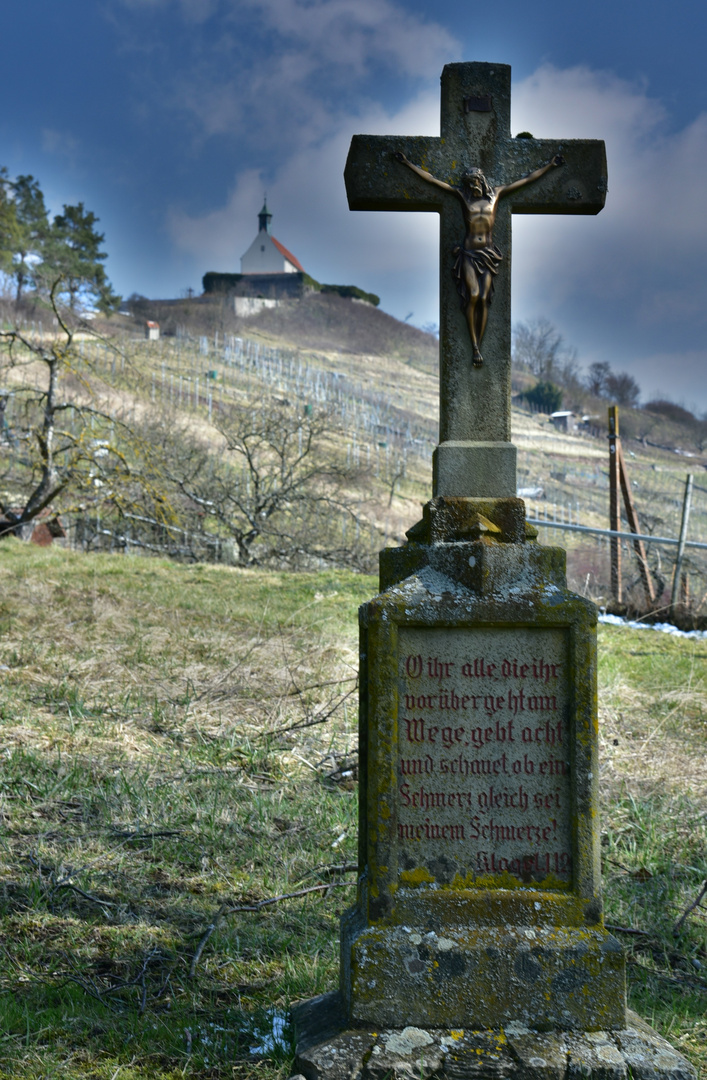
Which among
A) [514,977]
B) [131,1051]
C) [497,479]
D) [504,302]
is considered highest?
[504,302]

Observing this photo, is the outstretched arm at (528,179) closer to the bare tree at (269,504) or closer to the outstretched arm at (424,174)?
the outstretched arm at (424,174)

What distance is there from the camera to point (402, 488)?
2747 cm

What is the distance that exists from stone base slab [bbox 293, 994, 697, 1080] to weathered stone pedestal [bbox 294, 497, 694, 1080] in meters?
0.01

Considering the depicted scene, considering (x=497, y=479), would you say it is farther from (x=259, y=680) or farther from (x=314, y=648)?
(x=314, y=648)

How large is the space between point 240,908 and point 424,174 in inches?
114

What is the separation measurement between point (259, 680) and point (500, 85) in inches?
187

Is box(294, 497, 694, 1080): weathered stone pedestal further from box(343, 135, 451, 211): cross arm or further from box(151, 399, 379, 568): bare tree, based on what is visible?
box(151, 399, 379, 568): bare tree

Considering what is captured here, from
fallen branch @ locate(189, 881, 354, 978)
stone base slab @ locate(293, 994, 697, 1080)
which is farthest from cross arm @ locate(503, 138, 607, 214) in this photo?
fallen branch @ locate(189, 881, 354, 978)

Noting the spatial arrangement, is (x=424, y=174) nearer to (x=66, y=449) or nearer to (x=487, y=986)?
(x=487, y=986)

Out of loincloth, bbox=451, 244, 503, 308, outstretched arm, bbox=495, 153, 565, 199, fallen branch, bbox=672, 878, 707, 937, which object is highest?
outstretched arm, bbox=495, 153, 565, 199

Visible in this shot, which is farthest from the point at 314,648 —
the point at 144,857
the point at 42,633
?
the point at 144,857

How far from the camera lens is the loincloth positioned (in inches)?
119

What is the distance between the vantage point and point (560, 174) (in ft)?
10.1

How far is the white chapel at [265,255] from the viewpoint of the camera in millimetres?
88250
